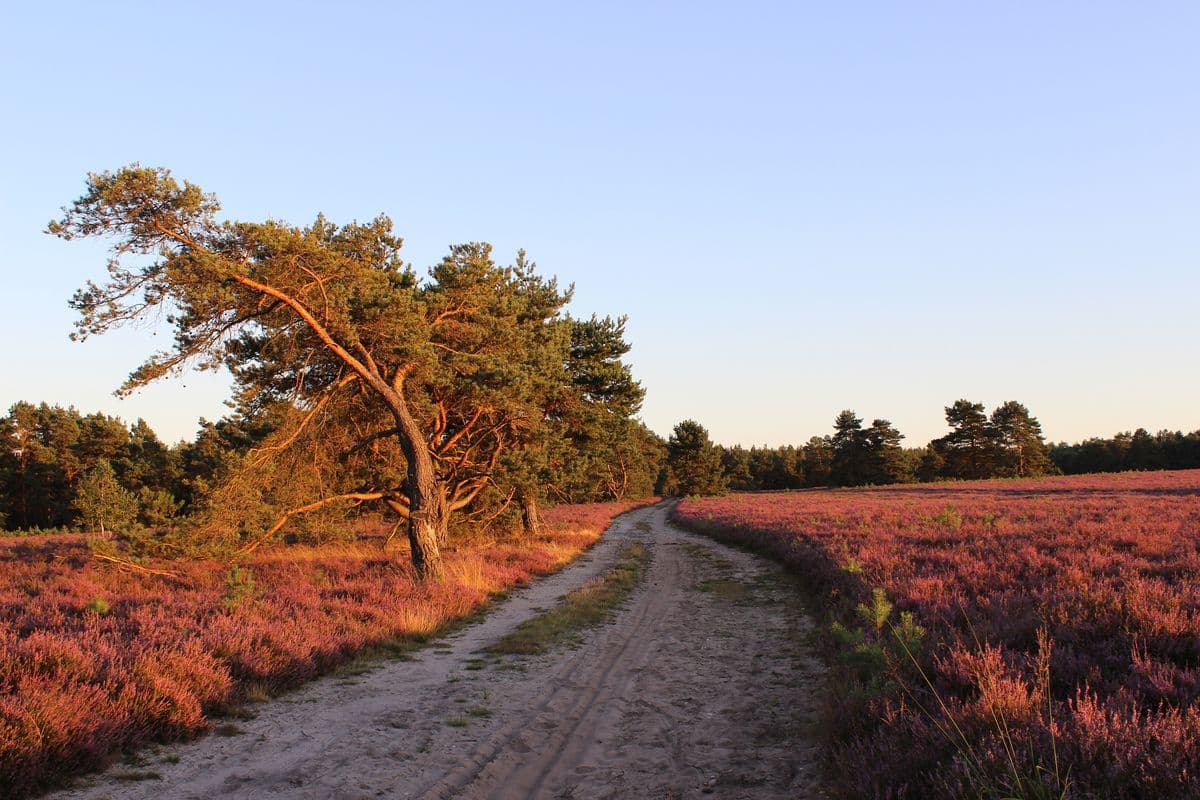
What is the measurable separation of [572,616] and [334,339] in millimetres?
8576

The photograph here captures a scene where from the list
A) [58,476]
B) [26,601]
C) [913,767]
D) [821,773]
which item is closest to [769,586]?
[821,773]

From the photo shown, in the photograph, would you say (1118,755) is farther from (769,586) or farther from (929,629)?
(769,586)

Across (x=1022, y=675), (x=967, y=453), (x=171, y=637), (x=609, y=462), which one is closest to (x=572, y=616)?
(x=171, y=637)

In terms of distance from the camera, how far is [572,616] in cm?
1188

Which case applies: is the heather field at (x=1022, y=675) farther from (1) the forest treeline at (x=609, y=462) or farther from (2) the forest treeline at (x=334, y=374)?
(1) the forest treeline at (x=609, y=462)

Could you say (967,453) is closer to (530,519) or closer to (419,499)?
(530,519)

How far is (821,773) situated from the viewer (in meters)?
5.11

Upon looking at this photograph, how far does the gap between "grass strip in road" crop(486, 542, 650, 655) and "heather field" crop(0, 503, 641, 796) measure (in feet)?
5.45

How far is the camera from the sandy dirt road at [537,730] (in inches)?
200

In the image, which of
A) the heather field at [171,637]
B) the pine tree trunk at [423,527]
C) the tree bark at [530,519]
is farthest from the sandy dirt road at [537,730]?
the tree bark at [530,519]

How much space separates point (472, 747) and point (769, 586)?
10.9 metres

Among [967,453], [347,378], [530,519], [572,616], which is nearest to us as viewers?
[572,616]

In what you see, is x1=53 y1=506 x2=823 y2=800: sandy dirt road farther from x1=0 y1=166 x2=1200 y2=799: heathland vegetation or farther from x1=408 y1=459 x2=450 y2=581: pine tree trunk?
x1=408 y1=459 x2=450 y2=581: pine tree trunk

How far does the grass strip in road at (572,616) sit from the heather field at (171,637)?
1.66 meters
